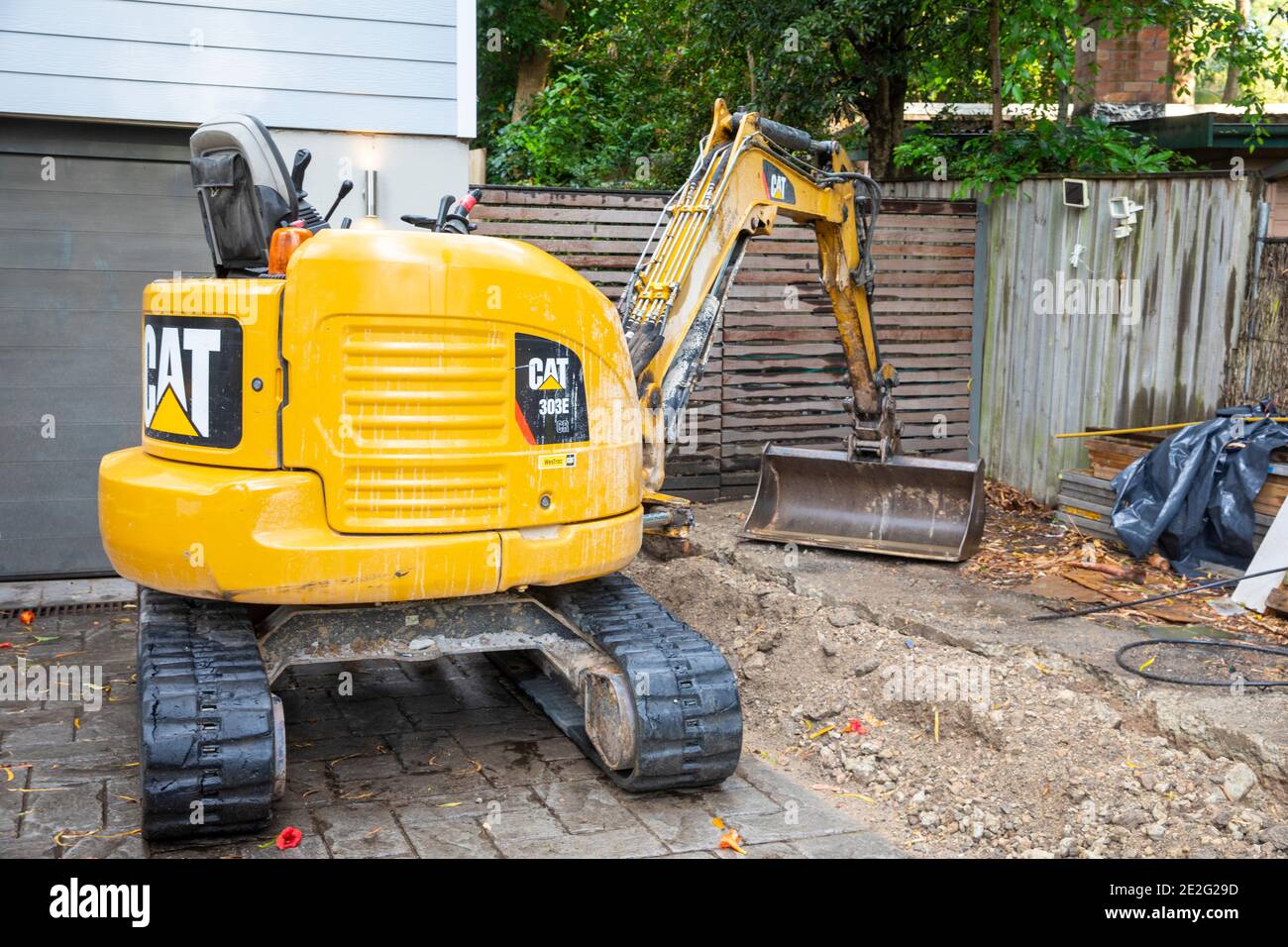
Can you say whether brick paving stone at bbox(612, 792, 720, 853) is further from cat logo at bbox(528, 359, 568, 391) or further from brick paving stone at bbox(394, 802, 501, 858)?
cat logo at bbox(528, 359, 568, 391)

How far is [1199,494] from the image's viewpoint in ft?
25.8

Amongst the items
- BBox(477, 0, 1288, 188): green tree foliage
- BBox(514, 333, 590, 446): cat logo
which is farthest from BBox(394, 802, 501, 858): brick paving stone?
BBox(477, 0, 1288, 188): green tree foliage

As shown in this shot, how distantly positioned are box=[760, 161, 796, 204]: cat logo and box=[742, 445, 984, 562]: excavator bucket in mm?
2317

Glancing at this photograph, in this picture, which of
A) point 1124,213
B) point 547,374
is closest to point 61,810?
point 547,374

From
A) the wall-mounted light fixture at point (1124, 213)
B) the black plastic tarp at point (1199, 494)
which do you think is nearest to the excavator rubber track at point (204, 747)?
the black plastic tarp at point (1199, 494)

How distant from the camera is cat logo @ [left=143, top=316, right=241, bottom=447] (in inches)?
178

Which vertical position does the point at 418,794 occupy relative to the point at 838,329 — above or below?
below

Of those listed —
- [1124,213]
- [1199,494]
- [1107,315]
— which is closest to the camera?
[1199,494]

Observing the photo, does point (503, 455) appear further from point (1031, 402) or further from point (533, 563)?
point (1031, 402)

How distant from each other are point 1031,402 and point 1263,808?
604 cm

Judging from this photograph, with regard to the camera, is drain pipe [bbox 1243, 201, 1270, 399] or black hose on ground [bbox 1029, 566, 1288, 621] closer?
black hose on ground [bbox 1029, 566, 1288, 621]

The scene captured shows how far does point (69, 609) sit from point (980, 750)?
5.31 metres

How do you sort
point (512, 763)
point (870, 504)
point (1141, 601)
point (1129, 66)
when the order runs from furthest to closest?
1. point (1129, 66)
2. point (870, 504)
3. point (1141, 601)
4. point (512, 763)

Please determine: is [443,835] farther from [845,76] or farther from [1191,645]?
[845,76]
